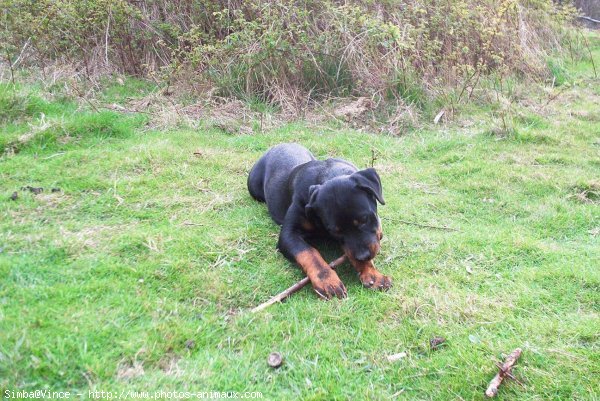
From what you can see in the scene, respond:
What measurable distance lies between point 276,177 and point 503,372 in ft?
8.59

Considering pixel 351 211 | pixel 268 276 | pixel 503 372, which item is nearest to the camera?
pixel 503 372

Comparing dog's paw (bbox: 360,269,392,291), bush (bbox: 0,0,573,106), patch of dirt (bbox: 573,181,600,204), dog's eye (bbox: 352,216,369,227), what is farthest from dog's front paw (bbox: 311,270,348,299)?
bush (bbox: 0,0,573,106)

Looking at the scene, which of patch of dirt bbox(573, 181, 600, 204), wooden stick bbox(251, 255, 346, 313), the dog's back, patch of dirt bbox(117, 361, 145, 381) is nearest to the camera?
patch of dirt bbox(117, 361, 145, 381)

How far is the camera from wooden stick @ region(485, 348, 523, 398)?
7.64ft

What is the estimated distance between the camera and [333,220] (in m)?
3.43

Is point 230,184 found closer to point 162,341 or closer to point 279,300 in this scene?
point 279,300

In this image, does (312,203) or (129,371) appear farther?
(312,203)

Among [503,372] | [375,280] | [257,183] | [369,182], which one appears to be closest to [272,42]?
[257,183]

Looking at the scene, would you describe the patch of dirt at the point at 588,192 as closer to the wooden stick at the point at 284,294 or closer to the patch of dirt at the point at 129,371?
the wooden stick at the point at 284,294

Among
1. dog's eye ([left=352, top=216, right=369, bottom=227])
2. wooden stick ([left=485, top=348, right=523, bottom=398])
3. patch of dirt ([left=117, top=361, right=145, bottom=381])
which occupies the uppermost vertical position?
dog's eye ([left=352, top=216, right=369, bottom=227])

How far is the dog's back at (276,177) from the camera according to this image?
4.32 metres

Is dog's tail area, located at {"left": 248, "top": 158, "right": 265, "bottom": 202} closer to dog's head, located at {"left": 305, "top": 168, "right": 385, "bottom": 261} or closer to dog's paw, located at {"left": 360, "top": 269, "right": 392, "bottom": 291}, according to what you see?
dog's head, located at {"left": 305, "top": 168, "right": 385, "bottom": 261}

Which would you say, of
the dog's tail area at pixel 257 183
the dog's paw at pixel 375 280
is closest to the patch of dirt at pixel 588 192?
the dog's paw at pixel 375 280

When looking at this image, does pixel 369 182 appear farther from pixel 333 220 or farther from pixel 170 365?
pixel 170 365
